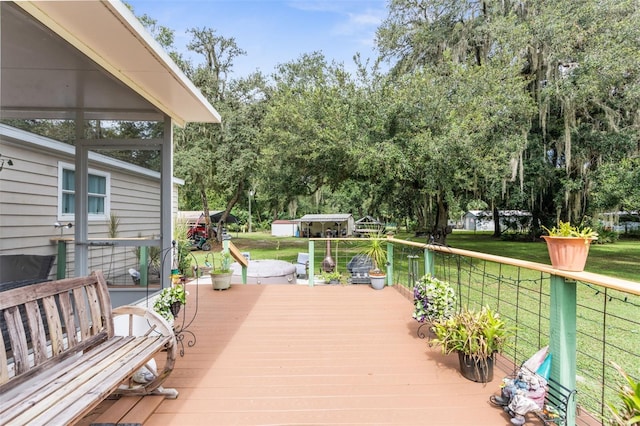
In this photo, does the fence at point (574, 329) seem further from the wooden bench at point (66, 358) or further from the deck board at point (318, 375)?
the wooden bench at point (66, 358)

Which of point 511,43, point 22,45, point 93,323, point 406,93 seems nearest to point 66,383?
point 93,323

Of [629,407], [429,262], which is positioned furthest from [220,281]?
[629,407]

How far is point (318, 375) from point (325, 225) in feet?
80.0

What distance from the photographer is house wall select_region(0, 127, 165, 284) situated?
3.67 meters

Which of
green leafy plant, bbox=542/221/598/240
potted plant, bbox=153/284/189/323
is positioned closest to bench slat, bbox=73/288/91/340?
potted plant, bbox=153/284/189/323

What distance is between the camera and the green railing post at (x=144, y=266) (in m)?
3.80

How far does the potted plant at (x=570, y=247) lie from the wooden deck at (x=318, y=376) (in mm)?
922

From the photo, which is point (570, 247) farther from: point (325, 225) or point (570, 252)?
point (325, 225)

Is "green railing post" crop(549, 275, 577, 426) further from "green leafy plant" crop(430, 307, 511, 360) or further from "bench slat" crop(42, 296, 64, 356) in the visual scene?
"bench slat" crop(42, 296, 64, 356)

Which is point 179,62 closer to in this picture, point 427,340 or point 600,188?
point 427,340

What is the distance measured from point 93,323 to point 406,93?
826cm

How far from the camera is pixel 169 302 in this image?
302 centimetres

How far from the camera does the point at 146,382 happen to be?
2186 millimetres

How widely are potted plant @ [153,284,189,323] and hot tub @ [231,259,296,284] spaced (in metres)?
4.20
